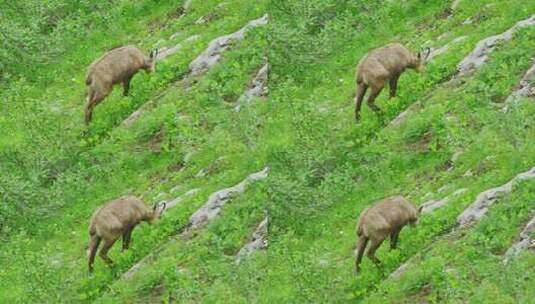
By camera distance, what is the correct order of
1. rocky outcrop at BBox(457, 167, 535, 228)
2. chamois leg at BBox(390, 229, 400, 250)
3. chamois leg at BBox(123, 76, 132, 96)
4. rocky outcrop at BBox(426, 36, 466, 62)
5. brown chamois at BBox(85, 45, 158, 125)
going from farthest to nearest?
chamois leg at BBox(123, 76, 132, 96), brown chamois at BBox(85, 45, 158, 125), rocky outcrop at BBox(426, 36, 466, 62), chamois leg at BBox(390, 229, 400, 250), rocky outcrop at BBox(457, 167, 535, 228)

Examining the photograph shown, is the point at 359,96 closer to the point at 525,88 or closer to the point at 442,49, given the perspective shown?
the point at 442,49

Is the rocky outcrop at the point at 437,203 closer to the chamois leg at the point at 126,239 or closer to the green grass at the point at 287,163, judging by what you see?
the green grass at the point at 287,163

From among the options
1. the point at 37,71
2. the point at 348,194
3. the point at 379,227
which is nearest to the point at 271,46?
the point at 348,194

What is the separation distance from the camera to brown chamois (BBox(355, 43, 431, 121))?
26594mm

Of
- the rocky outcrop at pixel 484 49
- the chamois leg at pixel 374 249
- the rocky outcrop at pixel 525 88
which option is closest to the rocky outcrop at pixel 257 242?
the chamois leg at pixel 374 249

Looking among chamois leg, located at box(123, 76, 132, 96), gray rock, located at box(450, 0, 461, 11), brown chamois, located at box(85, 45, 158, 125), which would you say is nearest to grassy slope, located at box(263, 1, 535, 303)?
gray rock, located at box(450, 0, 461, 11)

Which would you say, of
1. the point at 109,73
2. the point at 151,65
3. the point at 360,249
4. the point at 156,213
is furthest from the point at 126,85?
the point at 360,249

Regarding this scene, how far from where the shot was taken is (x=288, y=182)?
23.4 m

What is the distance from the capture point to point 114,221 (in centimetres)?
2494

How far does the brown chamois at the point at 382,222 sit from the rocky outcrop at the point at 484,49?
215 inches

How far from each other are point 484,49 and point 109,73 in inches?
377

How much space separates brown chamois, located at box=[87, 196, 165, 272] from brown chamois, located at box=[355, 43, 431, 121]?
554 cm

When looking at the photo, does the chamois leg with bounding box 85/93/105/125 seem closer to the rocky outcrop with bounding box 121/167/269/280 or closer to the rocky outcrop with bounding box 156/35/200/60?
the rocky outcrop with bounding box 156/35/200/60

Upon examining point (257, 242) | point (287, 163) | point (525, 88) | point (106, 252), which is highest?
point (525, 88)
